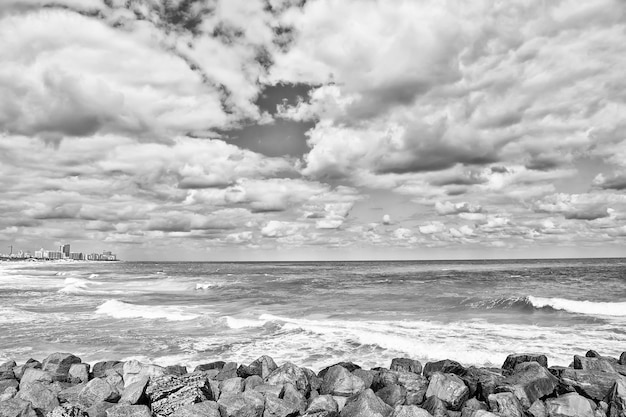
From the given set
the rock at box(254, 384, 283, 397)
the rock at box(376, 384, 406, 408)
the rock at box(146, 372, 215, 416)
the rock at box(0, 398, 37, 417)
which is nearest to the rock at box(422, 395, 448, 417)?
the rock at box(376, 384, 406, 408)

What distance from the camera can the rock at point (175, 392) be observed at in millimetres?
8383

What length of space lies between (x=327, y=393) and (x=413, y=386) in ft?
6.15

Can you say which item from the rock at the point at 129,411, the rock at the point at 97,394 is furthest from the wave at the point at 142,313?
the rock at the point at 129,411

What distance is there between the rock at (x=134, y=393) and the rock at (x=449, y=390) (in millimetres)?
5691

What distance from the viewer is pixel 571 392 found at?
881 cm

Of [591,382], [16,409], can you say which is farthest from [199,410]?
[591,382]

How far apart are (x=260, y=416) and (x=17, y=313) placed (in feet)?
72.4

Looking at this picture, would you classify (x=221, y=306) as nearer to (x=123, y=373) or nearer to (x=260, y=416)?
(x=123, y=373)

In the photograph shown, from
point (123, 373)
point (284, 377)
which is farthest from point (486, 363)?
point (123, 373)

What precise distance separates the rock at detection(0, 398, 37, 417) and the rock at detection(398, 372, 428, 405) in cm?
710

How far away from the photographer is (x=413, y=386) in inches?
379

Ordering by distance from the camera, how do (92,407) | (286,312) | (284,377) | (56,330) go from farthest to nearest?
(286,312) < (56,330) < (284,377) < (92,407)

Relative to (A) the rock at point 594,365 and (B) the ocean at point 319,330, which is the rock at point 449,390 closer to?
(A) the rock at point 594,365

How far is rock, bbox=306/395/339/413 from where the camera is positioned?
8336mm
